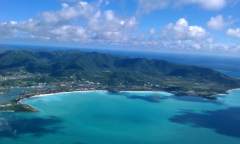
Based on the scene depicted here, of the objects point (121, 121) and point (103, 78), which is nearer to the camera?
point (121, 121)

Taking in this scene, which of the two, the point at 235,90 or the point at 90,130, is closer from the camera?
the point at 90,130

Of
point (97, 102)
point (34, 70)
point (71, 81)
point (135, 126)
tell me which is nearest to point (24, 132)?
point (135, 126)

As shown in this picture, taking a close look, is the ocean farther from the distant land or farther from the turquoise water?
the distant land

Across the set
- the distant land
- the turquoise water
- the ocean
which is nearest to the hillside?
the distant land

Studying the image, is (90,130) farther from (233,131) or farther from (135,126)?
(233,131)

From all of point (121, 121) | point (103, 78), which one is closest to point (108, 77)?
point (103, 78)

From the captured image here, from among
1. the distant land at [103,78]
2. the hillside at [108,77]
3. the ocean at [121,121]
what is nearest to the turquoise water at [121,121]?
the ocean at [121,121]

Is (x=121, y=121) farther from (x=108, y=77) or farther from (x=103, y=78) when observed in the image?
(x=108, y=77)
